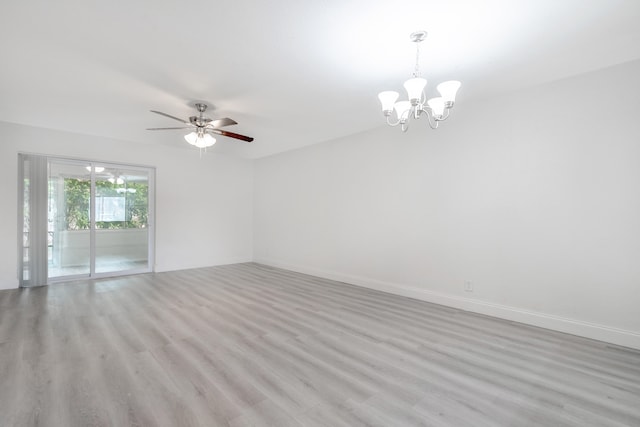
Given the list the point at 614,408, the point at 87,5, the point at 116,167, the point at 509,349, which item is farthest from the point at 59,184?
the point at 614,408

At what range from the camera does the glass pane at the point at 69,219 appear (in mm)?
5172

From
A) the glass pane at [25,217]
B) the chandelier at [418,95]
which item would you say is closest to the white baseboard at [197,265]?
the glass pane at [25,217]

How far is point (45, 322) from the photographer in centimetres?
330

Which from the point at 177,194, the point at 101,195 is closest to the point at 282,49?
the point at 177,194

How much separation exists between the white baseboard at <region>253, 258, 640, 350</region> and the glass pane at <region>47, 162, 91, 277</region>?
500 centimetres

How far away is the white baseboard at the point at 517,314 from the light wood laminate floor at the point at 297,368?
0.14 m

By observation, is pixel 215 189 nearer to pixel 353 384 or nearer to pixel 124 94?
pixel 124 94

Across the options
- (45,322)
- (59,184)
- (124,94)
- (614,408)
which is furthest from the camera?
(59,184)

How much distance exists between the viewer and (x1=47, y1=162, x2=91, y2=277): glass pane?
5172 mm

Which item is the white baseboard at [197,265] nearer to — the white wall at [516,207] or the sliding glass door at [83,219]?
the sliding glass door at [83,219]

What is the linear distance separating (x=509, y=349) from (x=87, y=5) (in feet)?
14.4

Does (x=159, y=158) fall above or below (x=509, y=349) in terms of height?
above

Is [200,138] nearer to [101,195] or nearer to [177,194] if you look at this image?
[177,194]

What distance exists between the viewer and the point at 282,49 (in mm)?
2617
